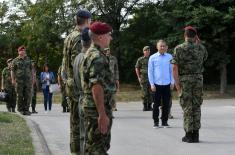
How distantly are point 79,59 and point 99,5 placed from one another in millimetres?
33237

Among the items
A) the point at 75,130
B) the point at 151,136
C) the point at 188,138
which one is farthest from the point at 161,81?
the point at 75,130

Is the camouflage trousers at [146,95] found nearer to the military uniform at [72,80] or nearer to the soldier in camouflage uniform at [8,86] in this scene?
the soldier in camouflage uniform at [8,86]

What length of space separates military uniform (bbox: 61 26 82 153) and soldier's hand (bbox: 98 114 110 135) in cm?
173

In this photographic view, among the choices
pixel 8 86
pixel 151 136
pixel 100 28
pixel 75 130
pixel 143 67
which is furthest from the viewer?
pixel 8 86

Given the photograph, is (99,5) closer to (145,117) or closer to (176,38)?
(176,38)

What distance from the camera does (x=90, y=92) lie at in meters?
6.96

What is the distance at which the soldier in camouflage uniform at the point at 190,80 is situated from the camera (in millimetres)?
10898

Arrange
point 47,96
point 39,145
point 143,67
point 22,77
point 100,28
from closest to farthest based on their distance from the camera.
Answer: point 100,28 → point 39,145 → point 22,77 → point 143,67 → point 47,96

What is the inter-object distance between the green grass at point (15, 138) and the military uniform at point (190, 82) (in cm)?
295

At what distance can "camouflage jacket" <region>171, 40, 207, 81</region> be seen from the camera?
35.9ft

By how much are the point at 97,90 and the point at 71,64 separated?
2.16m

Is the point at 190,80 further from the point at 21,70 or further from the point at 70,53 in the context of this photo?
the point at 21,70

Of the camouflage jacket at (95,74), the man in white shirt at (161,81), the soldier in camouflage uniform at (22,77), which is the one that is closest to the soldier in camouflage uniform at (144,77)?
the soldier in camouflage uniform at (22,77)

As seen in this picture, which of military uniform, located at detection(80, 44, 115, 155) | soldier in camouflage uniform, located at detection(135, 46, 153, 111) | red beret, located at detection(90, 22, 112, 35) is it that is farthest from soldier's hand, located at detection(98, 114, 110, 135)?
soldier in camouflage uniform, located at detection(135, 46, 153, 111)
